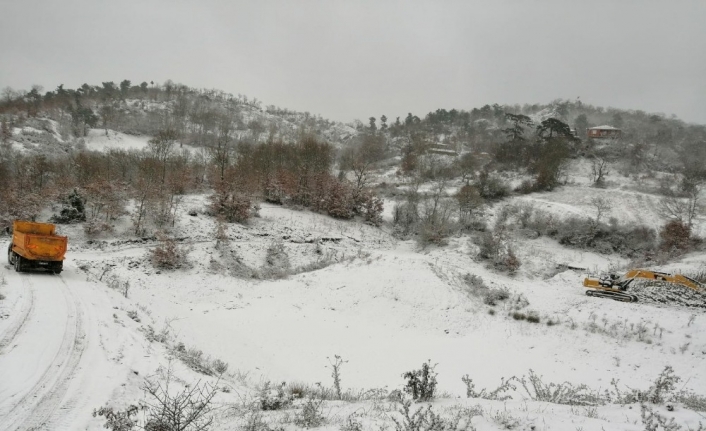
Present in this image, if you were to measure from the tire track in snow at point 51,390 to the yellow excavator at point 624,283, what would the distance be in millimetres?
19619

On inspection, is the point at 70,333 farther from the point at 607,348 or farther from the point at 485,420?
the point at 607,348

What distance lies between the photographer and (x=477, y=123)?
93.8 metres

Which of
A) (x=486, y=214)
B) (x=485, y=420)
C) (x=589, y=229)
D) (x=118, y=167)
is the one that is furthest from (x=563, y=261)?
(x=118, y=167)

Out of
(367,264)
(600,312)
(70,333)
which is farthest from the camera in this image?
(367,264)

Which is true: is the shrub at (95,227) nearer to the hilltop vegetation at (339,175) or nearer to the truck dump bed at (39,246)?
the hilltop vegetation at (339,175)

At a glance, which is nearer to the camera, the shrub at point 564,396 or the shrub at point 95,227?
the shrub at point 564,396

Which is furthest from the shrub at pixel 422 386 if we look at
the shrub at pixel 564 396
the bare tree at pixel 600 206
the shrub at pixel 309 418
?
the bare tree at pixel 600 206

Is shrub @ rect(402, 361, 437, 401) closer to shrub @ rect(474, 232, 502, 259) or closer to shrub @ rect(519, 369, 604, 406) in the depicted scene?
shrub @ rect(519, 369, 604, 406)

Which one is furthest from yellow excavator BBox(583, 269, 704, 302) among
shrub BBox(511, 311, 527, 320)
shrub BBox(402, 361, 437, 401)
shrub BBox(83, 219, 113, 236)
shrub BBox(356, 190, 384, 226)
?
shrub BBox(83, 219, 113, 236)

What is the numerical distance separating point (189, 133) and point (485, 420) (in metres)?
84.9

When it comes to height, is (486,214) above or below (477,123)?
below

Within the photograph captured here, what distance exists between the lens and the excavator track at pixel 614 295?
16641mm

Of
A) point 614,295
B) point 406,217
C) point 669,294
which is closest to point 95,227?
point 406,217

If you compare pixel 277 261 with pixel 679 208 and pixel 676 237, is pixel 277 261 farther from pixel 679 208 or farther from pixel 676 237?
pixel 679 208
